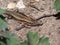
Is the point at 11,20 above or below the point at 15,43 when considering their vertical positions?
below

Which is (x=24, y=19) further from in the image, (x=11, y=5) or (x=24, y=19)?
(x=11, y=5)

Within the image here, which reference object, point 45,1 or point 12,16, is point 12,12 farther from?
point 45,1

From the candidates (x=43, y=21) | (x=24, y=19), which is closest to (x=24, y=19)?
(x=24, y=19)

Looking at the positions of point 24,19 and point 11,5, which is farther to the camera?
point 11,5

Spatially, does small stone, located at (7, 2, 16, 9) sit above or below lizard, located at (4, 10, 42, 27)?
above

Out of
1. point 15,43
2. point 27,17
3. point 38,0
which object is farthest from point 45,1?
point 15,43

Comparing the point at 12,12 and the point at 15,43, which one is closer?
the point at 15,43

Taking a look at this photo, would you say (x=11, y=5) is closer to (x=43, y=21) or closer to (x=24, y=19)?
(x=24, y=19)

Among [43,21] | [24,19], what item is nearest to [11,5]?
[24,19]
